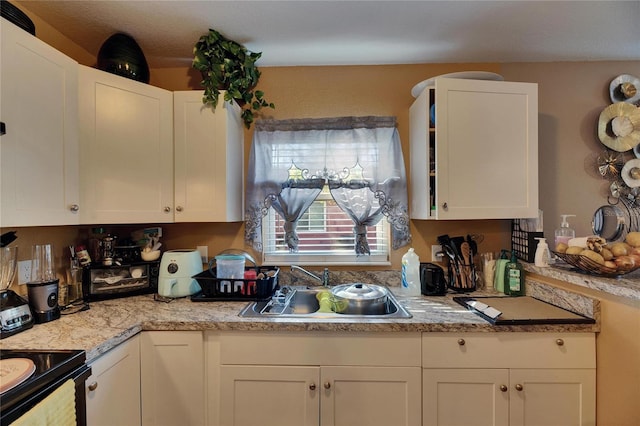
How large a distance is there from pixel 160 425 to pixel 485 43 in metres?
2.74

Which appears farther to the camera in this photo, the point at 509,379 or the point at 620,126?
the point at 620,126

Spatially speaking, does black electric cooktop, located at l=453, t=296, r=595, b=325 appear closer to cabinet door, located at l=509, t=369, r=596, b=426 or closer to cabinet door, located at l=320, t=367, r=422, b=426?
cabinet door, located at l=509, t=369, r=596, b=426

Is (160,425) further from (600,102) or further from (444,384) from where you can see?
(600,102)

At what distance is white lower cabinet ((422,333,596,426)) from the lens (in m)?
1.28

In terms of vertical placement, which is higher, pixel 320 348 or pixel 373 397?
pixel 320 348

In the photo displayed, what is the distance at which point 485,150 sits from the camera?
1.60 meters

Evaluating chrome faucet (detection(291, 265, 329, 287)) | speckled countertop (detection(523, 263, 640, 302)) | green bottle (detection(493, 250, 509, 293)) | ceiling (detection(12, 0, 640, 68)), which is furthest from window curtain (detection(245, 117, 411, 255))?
speckled countertop (detection(523, 263, 640, 302))

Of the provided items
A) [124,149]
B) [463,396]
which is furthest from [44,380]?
[463,396]

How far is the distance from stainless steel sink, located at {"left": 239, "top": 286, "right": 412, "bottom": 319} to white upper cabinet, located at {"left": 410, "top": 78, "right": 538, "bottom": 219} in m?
0.59

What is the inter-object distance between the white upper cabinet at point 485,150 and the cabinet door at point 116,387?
5.50ft

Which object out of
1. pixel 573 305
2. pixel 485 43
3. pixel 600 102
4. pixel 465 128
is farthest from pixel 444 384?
pixel 600 102

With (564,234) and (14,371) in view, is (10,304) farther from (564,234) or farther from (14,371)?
(564,234)

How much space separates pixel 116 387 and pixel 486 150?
2.14 meters

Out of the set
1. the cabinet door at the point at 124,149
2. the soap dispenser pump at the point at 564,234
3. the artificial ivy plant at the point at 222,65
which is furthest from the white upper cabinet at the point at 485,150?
the cabinet door at the point at 124,149
